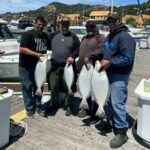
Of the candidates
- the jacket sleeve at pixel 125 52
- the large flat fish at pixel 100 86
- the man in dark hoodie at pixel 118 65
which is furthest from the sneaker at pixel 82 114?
the jacket sleeve at pixel 125 52

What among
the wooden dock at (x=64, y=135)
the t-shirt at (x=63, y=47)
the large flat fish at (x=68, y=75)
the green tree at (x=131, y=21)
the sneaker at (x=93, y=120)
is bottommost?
the green tree at (x=131, y=21)

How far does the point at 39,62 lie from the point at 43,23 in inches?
27.2

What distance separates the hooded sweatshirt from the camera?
5.16 metres

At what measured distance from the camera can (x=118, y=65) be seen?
524 cm

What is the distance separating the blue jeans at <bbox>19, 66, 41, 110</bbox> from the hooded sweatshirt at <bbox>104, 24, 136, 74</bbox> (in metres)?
1.67

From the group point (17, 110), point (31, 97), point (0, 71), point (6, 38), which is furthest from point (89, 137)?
point (6, 38)

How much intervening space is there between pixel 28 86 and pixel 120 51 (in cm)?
206

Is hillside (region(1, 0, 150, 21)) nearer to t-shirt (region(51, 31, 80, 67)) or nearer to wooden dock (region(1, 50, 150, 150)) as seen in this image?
t-shirt (region(51, 31, 80, 67))

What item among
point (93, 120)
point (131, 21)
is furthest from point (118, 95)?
point (131, 21)

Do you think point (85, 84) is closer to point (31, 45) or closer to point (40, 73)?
point (40, 73)

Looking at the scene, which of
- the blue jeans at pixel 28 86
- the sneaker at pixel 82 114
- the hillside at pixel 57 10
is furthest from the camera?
the hillside at pixel 57 10

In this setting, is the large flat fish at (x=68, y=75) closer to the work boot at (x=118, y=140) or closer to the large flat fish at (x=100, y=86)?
the large flat fish at (x=100, y=86)

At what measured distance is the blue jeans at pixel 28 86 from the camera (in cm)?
657

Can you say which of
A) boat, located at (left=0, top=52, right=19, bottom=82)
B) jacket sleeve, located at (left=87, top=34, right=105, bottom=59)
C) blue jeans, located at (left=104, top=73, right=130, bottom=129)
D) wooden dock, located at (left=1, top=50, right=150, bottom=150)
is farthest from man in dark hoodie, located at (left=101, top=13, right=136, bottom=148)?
boat, located at (left=0, top=52, right=19, bottom=82)
